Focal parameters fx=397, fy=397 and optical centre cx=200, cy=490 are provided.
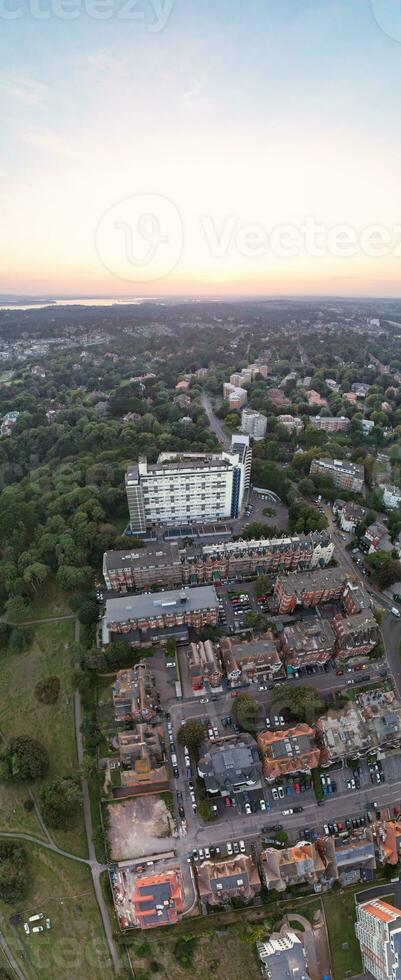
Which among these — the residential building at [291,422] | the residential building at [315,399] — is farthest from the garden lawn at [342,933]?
the residential building at [315,399]

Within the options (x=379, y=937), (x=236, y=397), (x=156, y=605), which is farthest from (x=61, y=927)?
(x=236, y=397)

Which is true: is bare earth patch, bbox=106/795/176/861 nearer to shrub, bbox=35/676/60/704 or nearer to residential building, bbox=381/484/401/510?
shrub, bbox=35/676/60/704

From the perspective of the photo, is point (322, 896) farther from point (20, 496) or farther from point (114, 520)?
point (20, 496)

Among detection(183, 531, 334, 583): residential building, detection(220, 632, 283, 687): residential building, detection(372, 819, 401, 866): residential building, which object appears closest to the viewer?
detection(372, 819, 401, 866): residential building

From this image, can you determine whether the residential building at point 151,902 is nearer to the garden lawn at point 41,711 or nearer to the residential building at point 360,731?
the garden lawn at point 41,711

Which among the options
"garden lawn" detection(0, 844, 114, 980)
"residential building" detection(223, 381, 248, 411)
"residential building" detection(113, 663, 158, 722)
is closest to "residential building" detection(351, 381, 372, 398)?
"residential building" detection(223, 381, 248, 411)

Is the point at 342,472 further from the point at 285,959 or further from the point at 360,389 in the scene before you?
the point at 285,959
